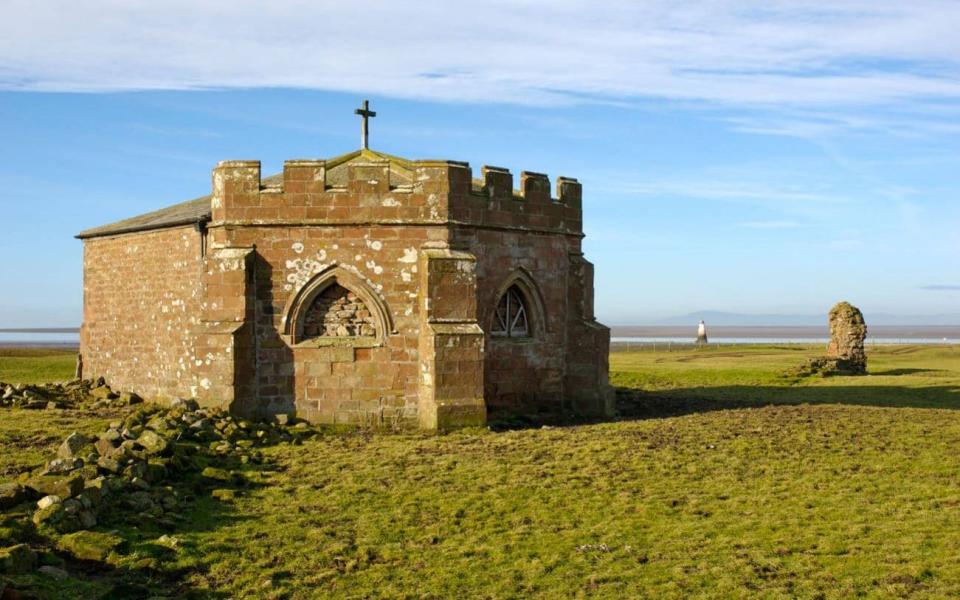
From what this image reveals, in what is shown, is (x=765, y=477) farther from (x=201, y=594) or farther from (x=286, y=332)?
(x=286, y=332)

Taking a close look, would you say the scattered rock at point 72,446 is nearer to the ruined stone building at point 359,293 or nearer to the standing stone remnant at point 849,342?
the ruined stone building at point 359,293

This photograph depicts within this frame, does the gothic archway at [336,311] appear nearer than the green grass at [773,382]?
Yes

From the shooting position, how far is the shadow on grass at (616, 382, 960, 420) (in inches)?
773

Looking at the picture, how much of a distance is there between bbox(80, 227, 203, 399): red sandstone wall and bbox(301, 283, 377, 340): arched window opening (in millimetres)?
2811

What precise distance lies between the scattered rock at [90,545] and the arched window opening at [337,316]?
8.13m

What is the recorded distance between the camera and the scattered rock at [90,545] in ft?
25.8

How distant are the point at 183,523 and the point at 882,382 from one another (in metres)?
23.6

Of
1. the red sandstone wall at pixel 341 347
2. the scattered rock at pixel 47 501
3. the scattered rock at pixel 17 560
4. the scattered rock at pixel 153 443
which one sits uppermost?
the red sandstone wall at pixel 341 347

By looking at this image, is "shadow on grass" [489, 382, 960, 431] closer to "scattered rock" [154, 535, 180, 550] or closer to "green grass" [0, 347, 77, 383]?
"scattered rock" [154, 535, 180, 550]

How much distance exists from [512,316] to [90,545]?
10806 mm

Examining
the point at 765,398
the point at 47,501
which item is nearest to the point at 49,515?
the point at 47,501

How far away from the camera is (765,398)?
21938 millimetres

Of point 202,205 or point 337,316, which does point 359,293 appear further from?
point 202,205

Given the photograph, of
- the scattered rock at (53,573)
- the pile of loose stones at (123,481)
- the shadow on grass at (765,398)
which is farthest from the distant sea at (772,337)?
the scattered rock at (53,573)
